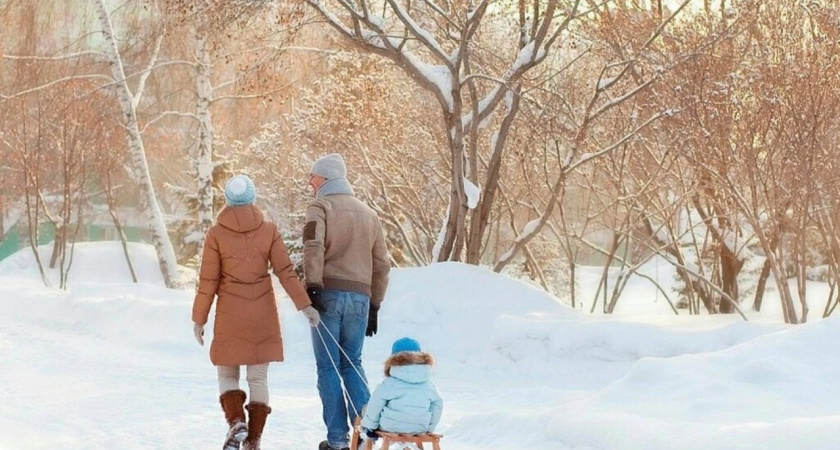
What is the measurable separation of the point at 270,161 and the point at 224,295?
20.0m

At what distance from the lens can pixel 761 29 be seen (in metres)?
14.8

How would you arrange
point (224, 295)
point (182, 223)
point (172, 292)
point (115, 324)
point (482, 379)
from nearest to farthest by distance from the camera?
point (224, 295) → point (482, 379) → point (115, 324) → point (172, 292) → point (182, 223)

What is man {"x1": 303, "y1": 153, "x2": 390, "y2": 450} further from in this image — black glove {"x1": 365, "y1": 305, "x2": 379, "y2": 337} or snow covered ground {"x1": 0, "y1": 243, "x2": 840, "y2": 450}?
snow covered ground {"x1": 0, "y1": 243, "x2": 840, "y2": 450}

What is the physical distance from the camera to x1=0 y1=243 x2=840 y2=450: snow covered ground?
7.30m

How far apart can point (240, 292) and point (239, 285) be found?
1.6 inches

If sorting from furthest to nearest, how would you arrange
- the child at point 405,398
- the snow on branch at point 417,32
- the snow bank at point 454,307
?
the snow on branch at point 417,32, the snow bank at point 454,307, the child at point 405,398

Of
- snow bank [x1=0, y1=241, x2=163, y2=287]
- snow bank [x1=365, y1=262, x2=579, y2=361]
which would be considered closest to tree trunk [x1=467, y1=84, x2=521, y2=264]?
snow bank [x1=365, y1=262, x2=579, y2=361]

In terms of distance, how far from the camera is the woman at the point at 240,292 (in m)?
6.86

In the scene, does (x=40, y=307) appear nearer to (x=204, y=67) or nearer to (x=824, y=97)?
(x=204, y=67)

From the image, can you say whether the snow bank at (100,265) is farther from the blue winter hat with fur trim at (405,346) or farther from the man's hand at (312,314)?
the blue winter hat with fur trim at (405,346)

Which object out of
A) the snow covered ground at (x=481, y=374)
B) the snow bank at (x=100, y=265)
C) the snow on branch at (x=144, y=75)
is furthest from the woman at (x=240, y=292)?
the snow bank at (x=100, y=265)

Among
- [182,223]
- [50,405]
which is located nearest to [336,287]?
[50,405]

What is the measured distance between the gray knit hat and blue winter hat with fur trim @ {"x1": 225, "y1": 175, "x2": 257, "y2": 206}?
1.56 ft

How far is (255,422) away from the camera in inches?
279
